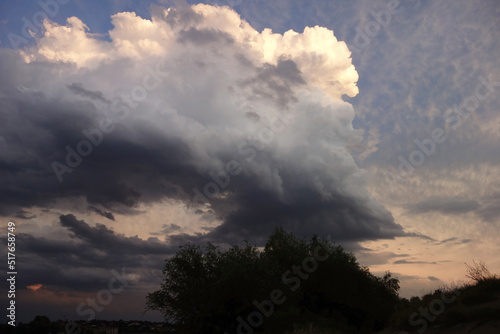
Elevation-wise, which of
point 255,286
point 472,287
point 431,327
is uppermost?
point 255,286

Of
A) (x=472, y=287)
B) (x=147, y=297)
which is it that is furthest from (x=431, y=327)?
(x=147, y=297)

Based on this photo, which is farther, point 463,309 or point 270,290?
point 270,290

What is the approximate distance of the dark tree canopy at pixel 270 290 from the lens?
42.2 meters

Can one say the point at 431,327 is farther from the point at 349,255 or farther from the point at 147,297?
the point at 147,297

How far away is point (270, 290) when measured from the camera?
4538 cm

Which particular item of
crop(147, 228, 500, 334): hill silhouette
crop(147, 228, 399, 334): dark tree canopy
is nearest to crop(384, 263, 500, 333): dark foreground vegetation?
crop(147, 228, 500, 334): hill silhouette

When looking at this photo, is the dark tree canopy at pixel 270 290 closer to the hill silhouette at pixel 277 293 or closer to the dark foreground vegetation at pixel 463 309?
the hill silhouette at pixel 277 293

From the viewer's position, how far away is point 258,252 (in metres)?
57.5

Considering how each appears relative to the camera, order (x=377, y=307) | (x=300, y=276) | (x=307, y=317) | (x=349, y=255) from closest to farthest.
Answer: (x=307, y=317) → (x=300, y=276) → (x=377, y=307) → (x=349, y=255)

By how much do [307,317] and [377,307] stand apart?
14.8 metres

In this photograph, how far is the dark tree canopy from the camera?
139 feet

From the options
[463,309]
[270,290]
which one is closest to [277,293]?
[270,290]

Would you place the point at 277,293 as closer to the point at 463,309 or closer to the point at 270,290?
the point at 270,290

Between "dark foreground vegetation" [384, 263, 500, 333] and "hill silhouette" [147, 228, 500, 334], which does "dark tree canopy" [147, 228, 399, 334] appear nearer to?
"hill silhouette" [147, 228, 500, 334]
